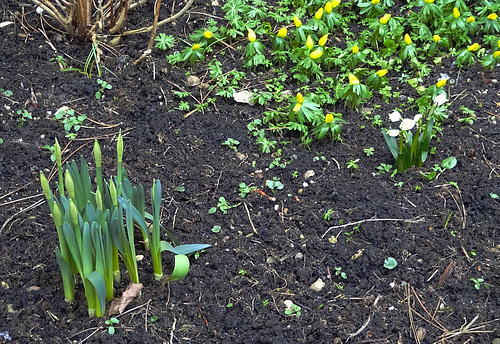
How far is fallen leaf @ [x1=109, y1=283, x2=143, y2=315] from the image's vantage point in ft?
7.32

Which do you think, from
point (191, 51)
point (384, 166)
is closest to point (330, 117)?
point (384, 166)

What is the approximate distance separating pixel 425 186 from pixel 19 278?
192 centimetres

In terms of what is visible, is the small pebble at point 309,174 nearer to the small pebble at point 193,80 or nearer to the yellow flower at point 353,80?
the yellow flower at point 353,80

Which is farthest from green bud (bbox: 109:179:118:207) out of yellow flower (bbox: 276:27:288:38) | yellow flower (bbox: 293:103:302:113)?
yellow flower (bbox: 276:27:288:38)

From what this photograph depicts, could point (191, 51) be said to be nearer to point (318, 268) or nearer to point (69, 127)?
point (69, 127)

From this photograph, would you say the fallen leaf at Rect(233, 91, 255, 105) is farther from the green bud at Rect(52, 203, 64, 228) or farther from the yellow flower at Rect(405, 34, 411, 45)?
the green bud at Rect(52, 203, 64, 228)

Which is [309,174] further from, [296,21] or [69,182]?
[69,182]

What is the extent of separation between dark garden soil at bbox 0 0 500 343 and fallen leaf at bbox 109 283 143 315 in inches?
1.5

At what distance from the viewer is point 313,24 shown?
3547 millimetres

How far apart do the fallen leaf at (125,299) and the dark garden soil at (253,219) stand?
38mm

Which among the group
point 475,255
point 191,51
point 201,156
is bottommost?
point 475,255

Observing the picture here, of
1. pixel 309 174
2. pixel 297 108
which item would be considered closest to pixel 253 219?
pixel 309 174

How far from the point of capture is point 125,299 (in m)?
2.25

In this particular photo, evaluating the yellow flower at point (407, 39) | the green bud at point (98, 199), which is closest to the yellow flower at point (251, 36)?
the yellow flower at point (407, 39)
